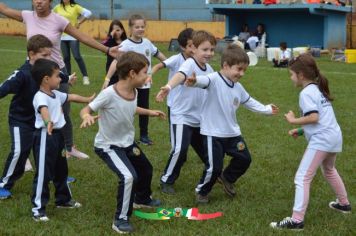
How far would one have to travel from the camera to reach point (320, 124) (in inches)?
185

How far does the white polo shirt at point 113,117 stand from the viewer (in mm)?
4738

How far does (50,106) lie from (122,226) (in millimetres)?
1192

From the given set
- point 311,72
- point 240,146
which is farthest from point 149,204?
point 311,72

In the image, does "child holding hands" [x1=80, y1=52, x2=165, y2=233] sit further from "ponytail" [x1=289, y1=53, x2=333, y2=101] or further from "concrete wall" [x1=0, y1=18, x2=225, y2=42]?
"concrete wall" [x1=0, y1=18, x2=225, y2=42]

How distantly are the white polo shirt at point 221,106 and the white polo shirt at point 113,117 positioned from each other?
808 millimetres

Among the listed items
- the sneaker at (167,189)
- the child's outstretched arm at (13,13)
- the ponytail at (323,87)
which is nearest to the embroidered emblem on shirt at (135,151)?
the sneaker at (167,189)

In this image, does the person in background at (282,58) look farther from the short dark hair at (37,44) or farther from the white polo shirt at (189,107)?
the short dark hair at (37,44)

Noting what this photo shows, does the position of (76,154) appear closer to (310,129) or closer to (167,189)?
(167,189)

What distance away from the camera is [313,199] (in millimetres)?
5551

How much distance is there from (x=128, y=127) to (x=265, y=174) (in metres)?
2.15

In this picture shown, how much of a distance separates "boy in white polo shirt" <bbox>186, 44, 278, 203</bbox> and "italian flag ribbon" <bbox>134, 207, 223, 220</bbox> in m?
0.36

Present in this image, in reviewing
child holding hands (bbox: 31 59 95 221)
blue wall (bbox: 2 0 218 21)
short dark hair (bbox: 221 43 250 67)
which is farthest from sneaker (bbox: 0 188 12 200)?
blue wall (bbox: 2 0 218 21)

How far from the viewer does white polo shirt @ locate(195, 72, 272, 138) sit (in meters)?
5.34

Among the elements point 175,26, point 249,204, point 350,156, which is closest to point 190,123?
point 249,204
